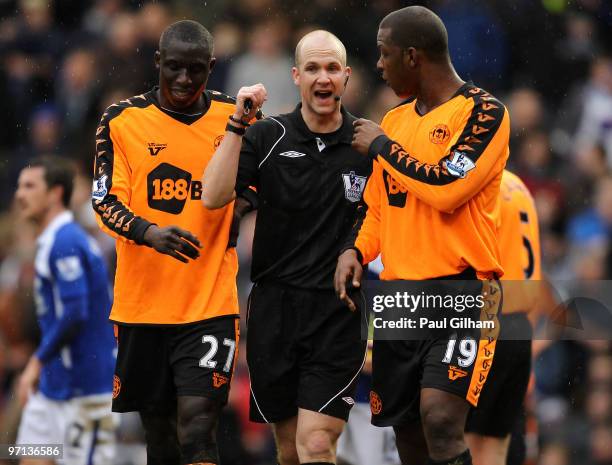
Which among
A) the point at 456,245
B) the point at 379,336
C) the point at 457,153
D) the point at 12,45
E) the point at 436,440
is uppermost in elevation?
the point at 12,45

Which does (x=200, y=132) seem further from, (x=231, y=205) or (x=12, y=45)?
(x=12, y=45)

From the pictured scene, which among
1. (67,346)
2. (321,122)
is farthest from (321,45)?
(67,346)

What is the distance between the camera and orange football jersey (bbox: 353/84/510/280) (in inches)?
284

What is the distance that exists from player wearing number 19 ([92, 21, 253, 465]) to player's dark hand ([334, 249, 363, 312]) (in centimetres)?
78

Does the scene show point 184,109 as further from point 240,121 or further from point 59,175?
point 59,175

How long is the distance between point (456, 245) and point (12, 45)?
10091 mm

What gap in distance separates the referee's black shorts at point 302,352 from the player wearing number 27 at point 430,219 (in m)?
0.27

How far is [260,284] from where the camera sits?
8062 millimetres

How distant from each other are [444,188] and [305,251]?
1074 millimetres

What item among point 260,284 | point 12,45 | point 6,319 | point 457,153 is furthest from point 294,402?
point 12,45

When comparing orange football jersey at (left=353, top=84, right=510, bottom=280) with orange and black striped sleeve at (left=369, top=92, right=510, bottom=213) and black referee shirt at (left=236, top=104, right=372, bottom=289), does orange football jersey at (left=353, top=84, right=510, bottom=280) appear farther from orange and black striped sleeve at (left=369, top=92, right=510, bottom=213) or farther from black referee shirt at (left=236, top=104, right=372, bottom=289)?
black referee shirt at (left=236, top=104, right=372, bottom=289)

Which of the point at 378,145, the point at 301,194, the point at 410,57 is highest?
the point at 410,57

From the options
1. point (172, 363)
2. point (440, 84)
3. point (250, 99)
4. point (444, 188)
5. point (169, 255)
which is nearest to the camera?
point (444, 188)

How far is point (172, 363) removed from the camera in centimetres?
789
